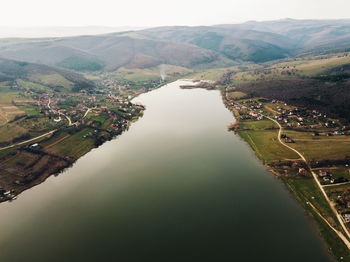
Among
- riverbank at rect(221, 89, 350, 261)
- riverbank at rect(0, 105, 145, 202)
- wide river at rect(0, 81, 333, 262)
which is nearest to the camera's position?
wide river at rect(0, 81, 333, 262)

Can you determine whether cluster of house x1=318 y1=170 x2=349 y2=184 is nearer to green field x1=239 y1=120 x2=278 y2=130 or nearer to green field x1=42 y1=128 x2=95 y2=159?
green field x1=239 y1=120 x2=278 y2=130

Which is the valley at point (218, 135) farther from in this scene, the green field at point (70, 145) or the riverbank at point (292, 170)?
the green field at point (70, 145)

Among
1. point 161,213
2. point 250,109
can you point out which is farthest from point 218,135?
point 161,213

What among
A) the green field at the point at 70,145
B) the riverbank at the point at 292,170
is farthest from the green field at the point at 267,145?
the green field at the point at 70,145

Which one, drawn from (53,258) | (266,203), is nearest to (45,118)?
(53,258)

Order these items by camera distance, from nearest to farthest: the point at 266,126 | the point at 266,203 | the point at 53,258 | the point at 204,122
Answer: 1. the point at 53,258
2. the point at 266,203
3. the point at 266,126
4. the point at 204,122

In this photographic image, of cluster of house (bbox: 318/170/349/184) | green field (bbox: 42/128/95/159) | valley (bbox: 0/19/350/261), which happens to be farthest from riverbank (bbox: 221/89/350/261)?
green field (bbox: 42/128/95/159)

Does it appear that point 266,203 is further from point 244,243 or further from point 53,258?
A: point 53,258
